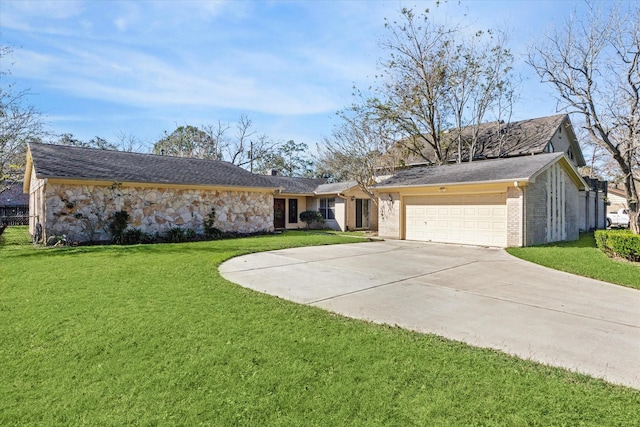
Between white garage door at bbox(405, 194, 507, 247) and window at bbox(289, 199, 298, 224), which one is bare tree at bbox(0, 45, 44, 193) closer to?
window at bbox(289, 199, 298, 224)

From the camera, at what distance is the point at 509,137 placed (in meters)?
23.7

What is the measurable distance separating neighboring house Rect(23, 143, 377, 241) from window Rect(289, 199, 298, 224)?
3223 millimetres

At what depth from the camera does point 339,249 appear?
11.9 metres

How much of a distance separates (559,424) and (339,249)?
9.51 metres

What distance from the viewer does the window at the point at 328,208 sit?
72.2 feet

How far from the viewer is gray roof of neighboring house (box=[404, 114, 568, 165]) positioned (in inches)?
862

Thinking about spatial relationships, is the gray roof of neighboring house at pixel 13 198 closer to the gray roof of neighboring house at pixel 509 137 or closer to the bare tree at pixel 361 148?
the bare tree at pixel 361 148

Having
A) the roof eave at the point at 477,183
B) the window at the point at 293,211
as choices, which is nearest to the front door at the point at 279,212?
the window at the point at 293,211

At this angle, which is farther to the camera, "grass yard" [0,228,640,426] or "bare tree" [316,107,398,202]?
"bare tree" [316,107,398,202]

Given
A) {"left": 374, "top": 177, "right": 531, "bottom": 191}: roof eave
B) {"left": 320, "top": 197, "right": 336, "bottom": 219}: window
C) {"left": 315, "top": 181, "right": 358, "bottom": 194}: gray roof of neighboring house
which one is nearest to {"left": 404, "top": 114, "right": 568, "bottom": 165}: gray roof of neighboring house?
{"left": 315, "top": 181, "right": 358, "bottom": 194}: gray roof of neighboring house

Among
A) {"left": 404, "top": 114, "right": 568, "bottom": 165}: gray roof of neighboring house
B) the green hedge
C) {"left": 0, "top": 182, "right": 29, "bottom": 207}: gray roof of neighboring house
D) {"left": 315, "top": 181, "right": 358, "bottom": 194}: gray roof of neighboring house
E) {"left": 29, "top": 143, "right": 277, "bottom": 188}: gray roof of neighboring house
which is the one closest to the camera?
the green hedge

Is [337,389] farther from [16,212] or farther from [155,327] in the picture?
[16,212]

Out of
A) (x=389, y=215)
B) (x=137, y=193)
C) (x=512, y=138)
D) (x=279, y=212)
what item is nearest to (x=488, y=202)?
(x=389, y=215)

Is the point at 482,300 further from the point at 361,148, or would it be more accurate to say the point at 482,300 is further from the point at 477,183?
the point at 361,148
